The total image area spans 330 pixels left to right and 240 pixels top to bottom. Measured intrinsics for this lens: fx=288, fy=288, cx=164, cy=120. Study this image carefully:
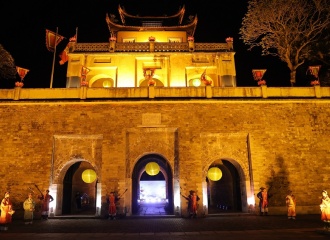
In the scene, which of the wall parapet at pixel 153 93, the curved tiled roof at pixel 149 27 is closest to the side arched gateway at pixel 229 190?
the wall parapet at pixel 153 93

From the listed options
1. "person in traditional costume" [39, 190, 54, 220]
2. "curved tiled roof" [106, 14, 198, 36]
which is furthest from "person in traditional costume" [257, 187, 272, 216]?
"curved tiled roof" [106, 14, 198, 36]

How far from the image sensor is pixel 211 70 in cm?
1975

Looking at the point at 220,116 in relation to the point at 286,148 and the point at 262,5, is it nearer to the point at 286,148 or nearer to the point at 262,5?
the point at 286,148

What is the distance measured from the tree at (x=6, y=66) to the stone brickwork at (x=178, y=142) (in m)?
5.82

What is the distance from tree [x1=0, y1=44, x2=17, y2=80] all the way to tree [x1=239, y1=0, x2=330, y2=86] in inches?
584

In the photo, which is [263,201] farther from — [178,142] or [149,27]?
[149,27]

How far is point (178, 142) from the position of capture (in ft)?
43.8

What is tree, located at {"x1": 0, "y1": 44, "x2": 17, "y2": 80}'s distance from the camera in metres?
18.0

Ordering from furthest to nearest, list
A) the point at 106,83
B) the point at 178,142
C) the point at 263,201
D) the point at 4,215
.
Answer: the point at 106,83, the point at 178,142, the point at 263,201, the point at 4,215

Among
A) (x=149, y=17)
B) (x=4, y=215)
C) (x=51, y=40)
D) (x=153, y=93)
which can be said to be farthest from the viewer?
(x=149, y=17)

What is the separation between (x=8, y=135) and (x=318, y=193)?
47.0 ft

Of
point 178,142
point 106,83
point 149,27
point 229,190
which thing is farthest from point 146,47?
point 229,190

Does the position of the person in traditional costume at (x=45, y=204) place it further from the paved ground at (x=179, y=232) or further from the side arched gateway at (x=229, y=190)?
the side arched gateway at (x=229, y=190)

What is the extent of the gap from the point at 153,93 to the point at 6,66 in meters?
10.8
